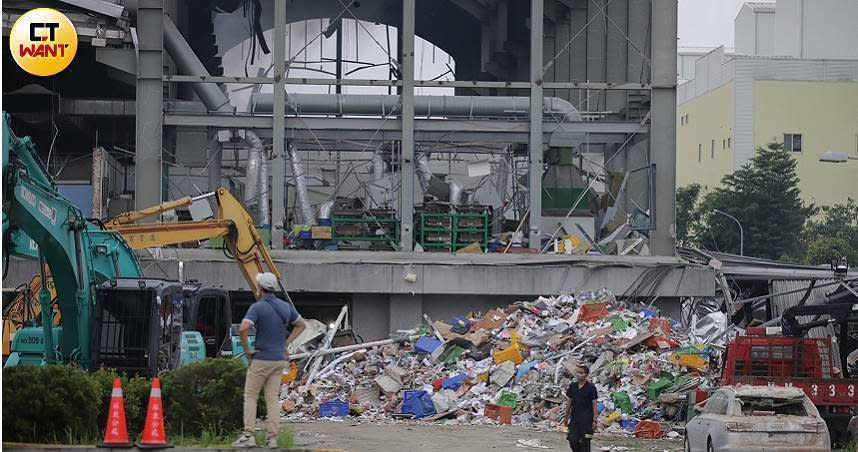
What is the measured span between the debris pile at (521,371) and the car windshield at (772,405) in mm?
5435

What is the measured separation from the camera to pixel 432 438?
22531mm

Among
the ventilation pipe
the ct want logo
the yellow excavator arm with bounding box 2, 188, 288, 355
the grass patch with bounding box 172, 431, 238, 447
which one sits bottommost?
the grass patch with bounding box 172, 431, 238, 447

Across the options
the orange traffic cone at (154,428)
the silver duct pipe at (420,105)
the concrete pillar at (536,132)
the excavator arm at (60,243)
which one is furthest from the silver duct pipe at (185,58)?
the orange traffic cone at (154,428)

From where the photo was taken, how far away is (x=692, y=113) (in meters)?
120

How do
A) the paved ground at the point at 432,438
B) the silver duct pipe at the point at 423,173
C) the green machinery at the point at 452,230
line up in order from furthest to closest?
1. the silver duct pipe at the point at 423,173
2. the green machinery at the point at 452,230
3. the paved ground at the point at 432,438

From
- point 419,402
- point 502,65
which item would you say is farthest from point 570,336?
point 502,65

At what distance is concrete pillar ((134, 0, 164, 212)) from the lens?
44406 mm

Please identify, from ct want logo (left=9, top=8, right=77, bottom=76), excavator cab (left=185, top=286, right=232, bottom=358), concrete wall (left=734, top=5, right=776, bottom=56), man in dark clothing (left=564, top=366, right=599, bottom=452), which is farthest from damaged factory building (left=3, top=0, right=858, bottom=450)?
concrete wall (left=734, top=5, right=776, bottom=56)

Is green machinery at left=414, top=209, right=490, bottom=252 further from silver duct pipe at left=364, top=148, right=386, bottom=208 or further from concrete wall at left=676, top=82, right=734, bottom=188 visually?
concrete wall at left=676, top=82, right=734, bottom=188

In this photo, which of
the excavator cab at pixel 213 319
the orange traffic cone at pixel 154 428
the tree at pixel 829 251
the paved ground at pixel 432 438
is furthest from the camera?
the tree at pixel 829 251

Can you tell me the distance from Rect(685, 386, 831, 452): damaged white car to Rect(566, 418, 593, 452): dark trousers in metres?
1.81

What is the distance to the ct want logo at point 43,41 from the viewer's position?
4397cm

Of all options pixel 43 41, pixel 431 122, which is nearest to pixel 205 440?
pixel 431 122

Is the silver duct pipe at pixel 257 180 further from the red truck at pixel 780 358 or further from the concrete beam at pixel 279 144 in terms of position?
the red truck at pixel 780 358
